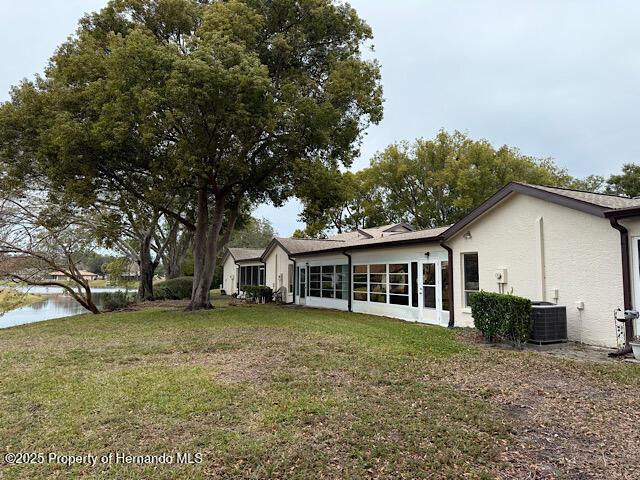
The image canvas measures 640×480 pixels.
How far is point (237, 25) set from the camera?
42.8 ft

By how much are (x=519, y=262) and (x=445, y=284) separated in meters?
2.57

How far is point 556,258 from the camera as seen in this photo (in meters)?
8.70

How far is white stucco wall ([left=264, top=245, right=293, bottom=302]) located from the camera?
22316 millimetres

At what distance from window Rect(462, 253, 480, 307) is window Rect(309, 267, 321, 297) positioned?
8.89 m

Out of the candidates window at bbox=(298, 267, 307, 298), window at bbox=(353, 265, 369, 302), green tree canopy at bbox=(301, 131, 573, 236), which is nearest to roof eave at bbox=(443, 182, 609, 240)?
window at bbox=(353, 265, 369, 302)

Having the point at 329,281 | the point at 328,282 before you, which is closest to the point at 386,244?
the point at 329,281

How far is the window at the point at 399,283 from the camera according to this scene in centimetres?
1326

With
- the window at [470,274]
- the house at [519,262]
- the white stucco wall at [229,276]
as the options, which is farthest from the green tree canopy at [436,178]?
the window at [470,274]

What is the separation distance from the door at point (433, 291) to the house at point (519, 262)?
29 mm

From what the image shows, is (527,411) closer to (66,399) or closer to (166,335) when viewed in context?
(66,399)

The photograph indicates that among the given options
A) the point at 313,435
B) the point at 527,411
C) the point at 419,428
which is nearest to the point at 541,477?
the point at 419,428

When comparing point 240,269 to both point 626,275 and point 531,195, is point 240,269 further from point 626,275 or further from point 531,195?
point 626,275

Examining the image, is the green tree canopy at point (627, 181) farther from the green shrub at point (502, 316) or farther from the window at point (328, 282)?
the green shrub at point (502, 316)

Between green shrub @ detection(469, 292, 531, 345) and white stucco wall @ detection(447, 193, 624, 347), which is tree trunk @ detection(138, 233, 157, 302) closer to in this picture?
white stucco wall @ detection(447, 193, 624, 347)
